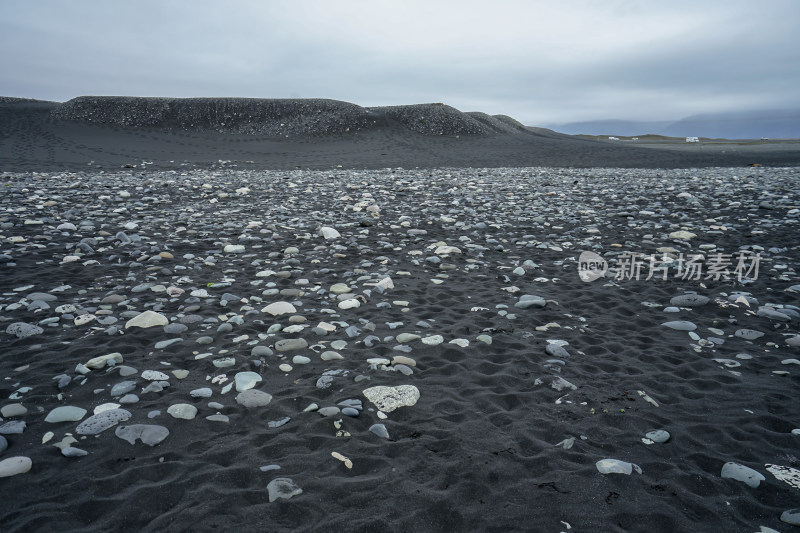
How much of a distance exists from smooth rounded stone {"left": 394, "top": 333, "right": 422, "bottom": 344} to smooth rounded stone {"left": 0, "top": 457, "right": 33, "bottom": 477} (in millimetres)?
2905

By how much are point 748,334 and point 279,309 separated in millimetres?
5055

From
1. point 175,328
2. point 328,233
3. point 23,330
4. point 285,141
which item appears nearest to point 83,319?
point 23,330

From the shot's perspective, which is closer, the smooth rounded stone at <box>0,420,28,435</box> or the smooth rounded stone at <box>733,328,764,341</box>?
the smooth rounded stone at <box>0,420,28,435</box>

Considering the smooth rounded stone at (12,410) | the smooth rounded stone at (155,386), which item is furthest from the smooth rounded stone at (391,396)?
the smooth rounded stone at (12,410)

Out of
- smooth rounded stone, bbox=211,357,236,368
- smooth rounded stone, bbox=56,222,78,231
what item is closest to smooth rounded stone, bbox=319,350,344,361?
smooth rounded stone, bbox=211,357,236,368

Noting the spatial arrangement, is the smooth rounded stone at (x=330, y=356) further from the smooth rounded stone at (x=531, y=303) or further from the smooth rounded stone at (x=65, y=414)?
the smooth rounded stone at (x=531, y=303)

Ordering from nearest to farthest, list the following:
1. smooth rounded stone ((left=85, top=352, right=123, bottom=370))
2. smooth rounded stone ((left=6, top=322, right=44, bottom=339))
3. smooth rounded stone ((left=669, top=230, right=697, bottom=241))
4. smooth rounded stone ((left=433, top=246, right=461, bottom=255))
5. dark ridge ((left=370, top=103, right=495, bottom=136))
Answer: smooth rounded stone ((left=85, top=352, right=123, bottom=370))
smooth rounded stone ((left=6, top=322, right=44, bottom=339))
smooth rounded stone ((left=433, top=246, right=461, bottom=255))
smooth rounded stone ((left=669, top=230, right=697, bottom=241))
dark ridge ((left=370, top=103, right=495, bottom=136))

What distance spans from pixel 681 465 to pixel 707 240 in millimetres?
6790

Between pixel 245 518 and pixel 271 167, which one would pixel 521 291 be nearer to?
pixel 245 518

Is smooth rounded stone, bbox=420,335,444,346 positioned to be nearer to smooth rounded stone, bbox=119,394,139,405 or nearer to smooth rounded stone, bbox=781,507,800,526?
smooth rounded stone, bbox=119,394,139,405

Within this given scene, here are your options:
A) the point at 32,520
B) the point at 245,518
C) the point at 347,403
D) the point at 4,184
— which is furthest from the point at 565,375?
the point at 4,184

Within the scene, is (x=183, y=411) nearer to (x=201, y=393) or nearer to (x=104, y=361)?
(x=201, y=393)

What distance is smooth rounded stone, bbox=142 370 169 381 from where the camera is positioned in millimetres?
3666

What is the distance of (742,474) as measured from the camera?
8.80 ft
